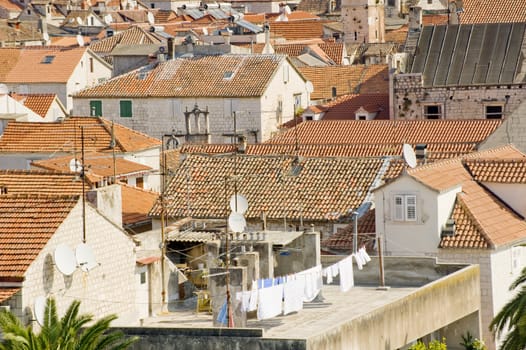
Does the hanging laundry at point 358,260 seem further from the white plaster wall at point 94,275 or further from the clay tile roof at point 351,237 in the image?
the white plaster wall at point 94,275

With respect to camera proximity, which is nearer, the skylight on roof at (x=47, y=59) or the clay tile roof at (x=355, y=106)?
the clay tile roof at (x=355, y=106)

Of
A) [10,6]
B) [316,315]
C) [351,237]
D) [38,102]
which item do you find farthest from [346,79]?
[10,6]

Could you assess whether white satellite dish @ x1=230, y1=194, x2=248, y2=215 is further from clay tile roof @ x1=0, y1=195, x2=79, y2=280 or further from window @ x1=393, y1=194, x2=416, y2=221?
clay tile roof @ x1=0, y1=195, x2=79, y2=280

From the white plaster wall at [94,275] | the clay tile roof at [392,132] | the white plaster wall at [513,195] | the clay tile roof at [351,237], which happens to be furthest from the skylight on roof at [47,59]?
the white plaster wall at [94,275]

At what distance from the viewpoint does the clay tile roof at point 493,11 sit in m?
101

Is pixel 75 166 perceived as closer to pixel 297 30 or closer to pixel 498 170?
pixel 498 170

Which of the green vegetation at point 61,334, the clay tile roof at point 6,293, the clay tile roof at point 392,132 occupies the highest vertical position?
the clay tile roof at point 392,132

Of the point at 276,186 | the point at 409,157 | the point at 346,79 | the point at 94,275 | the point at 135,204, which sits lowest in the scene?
the point at 94,275

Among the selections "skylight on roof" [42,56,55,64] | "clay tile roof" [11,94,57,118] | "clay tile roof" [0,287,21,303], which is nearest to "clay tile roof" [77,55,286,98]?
"clay tile roof" [11,94,57,118]

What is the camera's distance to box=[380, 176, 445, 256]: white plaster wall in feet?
171

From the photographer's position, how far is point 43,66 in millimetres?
114938

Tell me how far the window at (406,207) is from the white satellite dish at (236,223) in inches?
230

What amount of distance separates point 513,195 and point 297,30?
90.7 m

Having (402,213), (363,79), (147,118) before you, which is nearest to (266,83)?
(147,118)
